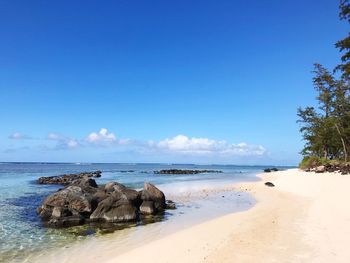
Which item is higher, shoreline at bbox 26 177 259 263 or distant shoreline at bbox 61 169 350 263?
distant shoreline at bbox 61 169 350 263

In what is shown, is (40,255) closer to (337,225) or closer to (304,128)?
(337,225)

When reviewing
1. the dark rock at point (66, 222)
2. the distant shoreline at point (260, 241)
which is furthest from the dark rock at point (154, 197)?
the distant shoreline at point (260, 241)

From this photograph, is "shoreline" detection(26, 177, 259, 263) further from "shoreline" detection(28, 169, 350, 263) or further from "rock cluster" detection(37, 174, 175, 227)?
"rock cluster" detection(37, 174, 175, 227)

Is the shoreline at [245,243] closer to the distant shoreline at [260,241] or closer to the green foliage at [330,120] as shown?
the distant shoreline at [260,241]

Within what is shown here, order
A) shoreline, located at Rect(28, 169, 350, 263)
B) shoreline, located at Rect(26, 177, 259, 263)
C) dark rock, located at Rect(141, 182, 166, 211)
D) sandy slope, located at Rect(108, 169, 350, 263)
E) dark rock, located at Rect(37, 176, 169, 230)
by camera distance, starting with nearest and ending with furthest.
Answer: sandy slope, located at Rect(108, 169, 350, 263), shoreline, located at Rect(28, 169, 350, 263), shoreline, located at Rect(26, 177, 259, 263), dark rock, located at Rect(37, 176, 169, 230), dark rock, located at Rect(141, 182, 166, 211)

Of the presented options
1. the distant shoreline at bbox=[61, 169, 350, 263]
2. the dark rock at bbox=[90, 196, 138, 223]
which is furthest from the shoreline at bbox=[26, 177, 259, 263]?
the dark rock at bbox=[90, 196, 138, 223]

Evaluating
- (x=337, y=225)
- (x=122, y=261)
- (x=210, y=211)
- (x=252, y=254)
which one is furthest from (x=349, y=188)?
(x=122, y=261)

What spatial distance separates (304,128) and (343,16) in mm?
42804

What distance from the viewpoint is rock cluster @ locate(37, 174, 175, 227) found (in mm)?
18453

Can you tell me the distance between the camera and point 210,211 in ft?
68.0

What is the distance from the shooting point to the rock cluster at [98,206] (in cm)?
1845

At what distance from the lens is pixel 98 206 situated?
19.4 m

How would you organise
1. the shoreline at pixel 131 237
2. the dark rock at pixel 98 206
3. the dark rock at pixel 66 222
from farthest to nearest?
the dark rock at pixel 98 206, the dark rock at pixel 66 222, the shoreline at pixel 131 237

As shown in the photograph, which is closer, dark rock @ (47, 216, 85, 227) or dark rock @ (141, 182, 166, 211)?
dark rock @ (47, 216, 85, 227)
